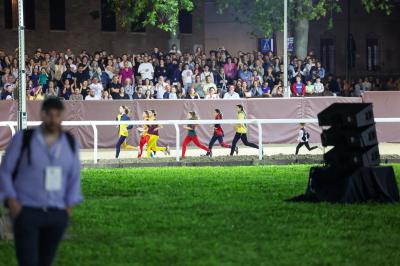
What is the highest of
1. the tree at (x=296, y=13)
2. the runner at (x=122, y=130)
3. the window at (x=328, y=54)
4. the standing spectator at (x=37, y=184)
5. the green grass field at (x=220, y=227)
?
the tree at (x=296, y=13)

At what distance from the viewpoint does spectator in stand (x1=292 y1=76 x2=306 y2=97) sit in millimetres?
40156

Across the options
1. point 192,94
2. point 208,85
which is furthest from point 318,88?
point 192,94

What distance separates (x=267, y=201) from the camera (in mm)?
18766

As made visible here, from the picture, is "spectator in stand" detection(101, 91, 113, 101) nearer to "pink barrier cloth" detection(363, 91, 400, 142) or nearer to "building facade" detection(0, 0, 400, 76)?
"pink barrier cloth" detection(363, 91, 400, 142)

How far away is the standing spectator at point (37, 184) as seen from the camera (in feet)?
29.4

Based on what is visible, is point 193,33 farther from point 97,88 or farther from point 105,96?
point 105,96

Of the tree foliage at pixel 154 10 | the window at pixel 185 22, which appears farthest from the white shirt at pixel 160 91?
the window at pixel 185 22

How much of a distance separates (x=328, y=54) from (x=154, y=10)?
2501cm

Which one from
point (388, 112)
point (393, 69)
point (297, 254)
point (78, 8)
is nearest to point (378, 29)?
point (393, 69)

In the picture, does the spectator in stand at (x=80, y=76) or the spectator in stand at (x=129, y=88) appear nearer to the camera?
the spectator in stand at (x=80, y=76)

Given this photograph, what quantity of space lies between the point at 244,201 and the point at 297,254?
18.6 ft

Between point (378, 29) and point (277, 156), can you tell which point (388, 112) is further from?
point (378, 29)

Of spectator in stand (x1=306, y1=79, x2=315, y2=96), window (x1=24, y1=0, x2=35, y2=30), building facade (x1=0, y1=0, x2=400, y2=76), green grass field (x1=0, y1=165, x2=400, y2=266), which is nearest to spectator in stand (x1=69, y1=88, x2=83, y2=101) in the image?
spectator in stand (x1=306, y1=79, x2=315, y2=96)

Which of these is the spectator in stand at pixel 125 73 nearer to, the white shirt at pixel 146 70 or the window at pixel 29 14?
the white shirt at pixel 146 70
